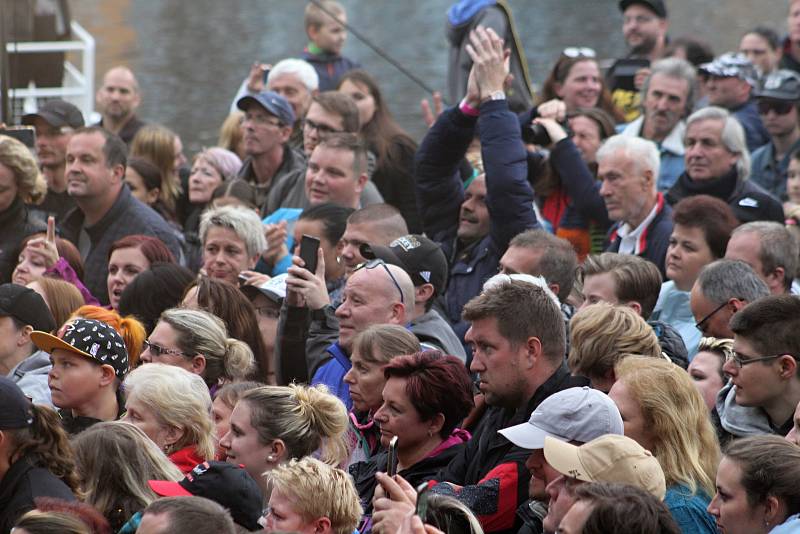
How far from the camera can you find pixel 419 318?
6.32 metres

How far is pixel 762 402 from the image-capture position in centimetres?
517

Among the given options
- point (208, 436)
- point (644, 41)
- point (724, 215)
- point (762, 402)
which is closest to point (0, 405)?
point (208, 436)

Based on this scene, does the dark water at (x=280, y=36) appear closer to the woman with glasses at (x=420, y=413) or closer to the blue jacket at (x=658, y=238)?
the blue jacket at (x=658, y=238)

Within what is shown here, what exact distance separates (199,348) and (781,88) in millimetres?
5790

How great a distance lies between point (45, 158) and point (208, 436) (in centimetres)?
486

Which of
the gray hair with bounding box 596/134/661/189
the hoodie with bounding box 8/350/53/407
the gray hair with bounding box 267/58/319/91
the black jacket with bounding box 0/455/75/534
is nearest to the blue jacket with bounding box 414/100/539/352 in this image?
the gray hair with bounding box 596/134/661/189

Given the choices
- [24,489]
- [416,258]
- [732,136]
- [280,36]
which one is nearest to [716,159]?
[732,136]

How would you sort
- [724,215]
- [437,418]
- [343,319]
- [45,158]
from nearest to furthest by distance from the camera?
[437,418], [343,319], [724,215], [45,158]

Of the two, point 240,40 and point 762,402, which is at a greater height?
point 762,402

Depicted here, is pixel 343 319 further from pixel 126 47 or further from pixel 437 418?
pixel 126 47

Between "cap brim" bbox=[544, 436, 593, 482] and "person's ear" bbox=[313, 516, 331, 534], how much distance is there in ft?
Result: 2.31

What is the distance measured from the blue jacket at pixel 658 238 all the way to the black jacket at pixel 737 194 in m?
0.38

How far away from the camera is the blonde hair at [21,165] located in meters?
8.48

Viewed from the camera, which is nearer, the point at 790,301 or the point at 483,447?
the point at 483,447
